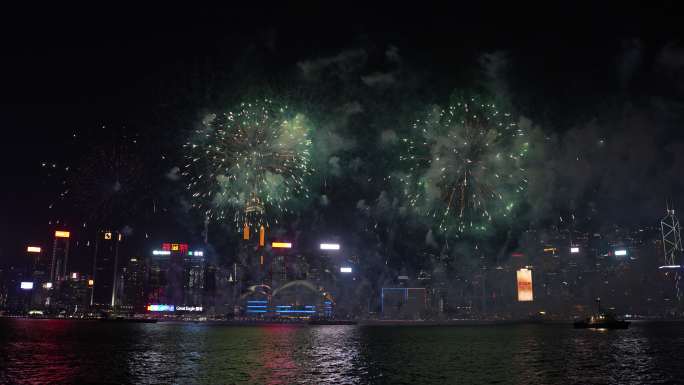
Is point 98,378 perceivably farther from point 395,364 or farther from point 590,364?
point 590,364

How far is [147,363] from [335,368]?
23950 mm

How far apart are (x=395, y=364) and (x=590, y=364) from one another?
943 inches

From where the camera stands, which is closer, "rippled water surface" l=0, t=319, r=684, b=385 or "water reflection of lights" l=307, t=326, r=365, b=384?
"rippled water surface" l=0, t=319, r=684, b=385

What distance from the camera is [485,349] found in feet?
319

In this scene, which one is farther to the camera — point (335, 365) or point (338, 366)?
point (335, 365)

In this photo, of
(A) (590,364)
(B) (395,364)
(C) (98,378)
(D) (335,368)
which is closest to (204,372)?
(C) (98,378)

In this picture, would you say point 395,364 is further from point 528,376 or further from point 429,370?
point 528,376

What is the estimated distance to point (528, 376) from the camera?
193 ft

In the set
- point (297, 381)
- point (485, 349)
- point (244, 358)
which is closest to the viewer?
point (297, 381)

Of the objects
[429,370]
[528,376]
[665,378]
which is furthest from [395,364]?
[665,378]

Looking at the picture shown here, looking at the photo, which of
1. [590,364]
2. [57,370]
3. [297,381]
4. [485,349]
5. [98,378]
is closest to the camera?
[297,381]

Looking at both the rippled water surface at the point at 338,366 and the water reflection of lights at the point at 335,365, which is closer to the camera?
the rippled water surface at the point at 338,366

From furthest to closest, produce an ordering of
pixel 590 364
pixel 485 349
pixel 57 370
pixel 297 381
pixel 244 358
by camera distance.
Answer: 1. pixel 485 349
2. pixel 244 358
3. pixel 590 364
4. pixel 57 370
5. pixel 297 381

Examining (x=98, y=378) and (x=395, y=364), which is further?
(x=395, y=364)
